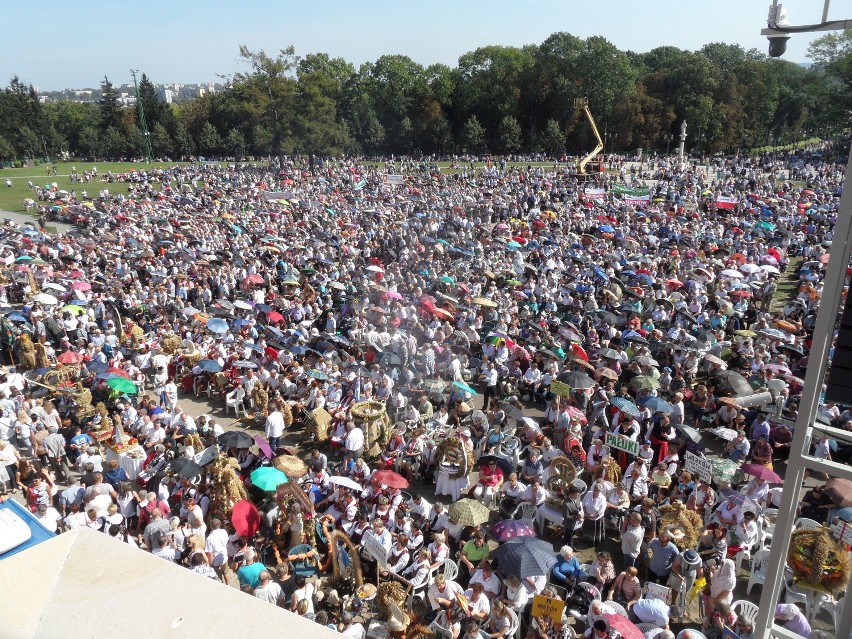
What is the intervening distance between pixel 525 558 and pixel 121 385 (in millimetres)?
8451

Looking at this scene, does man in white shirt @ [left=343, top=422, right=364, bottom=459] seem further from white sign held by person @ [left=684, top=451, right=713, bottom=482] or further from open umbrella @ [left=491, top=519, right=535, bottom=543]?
white sign held by person @ [left=684, top=451, right=713, bottom=482]

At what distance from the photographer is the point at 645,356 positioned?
11.5m

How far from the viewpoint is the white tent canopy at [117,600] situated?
3.00m

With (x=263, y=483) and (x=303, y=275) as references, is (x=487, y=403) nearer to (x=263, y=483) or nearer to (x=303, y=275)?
(x=263, y=483)

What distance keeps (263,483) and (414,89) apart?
66.3 m

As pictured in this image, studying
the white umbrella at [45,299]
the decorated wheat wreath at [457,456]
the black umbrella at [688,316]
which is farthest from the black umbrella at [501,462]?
the white umbrella at [45,299]

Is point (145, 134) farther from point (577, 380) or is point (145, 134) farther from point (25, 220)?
point (577, 380)

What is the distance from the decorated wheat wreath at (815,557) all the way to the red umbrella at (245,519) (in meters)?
5.89

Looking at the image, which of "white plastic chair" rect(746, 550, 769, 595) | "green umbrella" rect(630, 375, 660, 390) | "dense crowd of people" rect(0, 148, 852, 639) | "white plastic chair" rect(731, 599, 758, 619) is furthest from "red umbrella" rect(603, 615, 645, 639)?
"green umbrella" rect(630, 375, 660, 390)

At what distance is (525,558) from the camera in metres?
6.09

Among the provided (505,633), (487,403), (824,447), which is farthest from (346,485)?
(824,447)

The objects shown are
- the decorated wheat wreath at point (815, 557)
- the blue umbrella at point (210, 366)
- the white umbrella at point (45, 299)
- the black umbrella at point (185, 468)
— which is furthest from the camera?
the white umbrella at point (45, 299)

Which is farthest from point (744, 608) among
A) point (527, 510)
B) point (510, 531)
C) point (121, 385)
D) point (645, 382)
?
point (121, 385)

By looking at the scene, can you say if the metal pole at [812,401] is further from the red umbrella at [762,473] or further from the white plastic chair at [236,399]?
the white plastic chair at [236,399]
